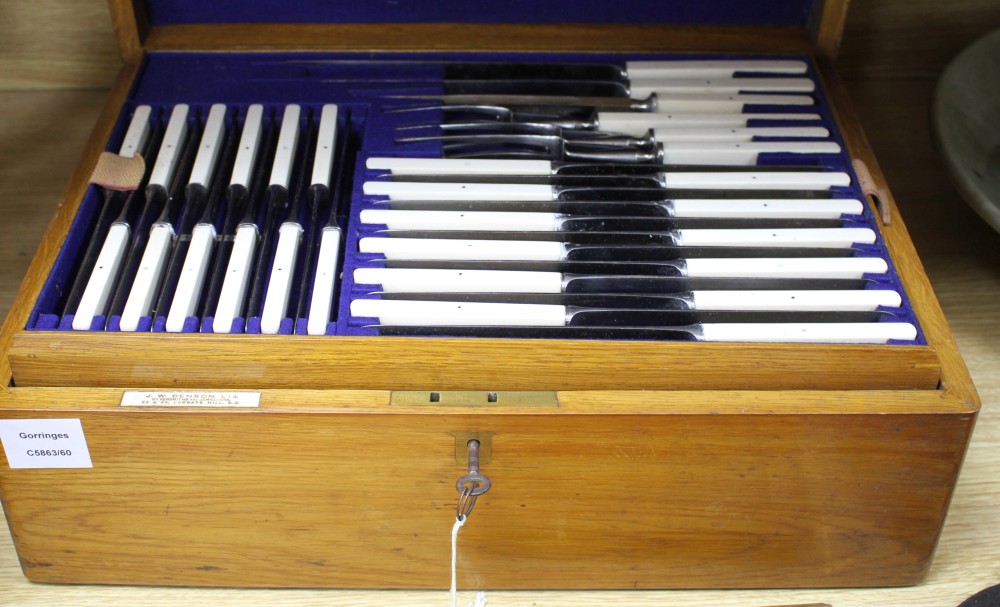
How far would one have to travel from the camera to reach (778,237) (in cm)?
80

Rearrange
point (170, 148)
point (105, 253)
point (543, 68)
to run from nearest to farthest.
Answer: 1. point (105, 253)
2. point (170, 148)
3. point (543, 68)

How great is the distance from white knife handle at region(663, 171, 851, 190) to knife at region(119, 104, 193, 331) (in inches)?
15.7

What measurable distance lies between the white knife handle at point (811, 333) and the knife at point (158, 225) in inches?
15.5

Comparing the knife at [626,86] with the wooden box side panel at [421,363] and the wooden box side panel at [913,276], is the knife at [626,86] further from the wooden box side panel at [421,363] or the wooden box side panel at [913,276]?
the wooden box side panel at [421,363]

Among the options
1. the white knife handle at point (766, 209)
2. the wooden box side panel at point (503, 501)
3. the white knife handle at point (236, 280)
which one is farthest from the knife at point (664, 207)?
the wooden box side panel at point (503, 501)

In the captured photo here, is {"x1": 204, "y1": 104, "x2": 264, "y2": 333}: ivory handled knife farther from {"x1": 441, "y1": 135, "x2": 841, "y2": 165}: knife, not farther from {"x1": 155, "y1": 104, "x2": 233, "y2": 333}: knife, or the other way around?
{"x1": 441, "y1": 135, "x2": 841, "y2": 165}: knife

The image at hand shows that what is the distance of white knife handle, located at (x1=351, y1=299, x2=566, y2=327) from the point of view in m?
0.73

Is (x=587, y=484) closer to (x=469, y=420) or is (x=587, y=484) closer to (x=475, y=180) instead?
(x=469, y=420)

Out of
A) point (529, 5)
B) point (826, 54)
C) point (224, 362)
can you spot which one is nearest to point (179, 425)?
point (224, 362)

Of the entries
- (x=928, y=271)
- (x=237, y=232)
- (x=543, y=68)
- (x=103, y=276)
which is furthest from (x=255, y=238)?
(x=928, y=271)

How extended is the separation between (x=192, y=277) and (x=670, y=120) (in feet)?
1.41

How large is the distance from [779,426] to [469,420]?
201 mm

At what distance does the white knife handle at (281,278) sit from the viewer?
0.73 metres

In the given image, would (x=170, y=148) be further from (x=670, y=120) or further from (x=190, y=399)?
(x=670, y=120)
